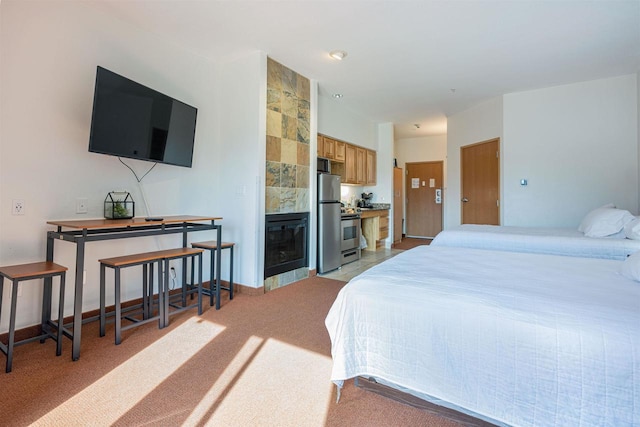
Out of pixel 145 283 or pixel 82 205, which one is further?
pixel 145 283

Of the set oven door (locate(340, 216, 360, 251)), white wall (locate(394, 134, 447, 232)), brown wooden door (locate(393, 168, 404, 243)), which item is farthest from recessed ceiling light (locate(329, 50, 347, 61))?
white wall (locate(394, 134, 447, 232))

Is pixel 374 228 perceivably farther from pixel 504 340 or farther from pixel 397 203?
pixel 504 340

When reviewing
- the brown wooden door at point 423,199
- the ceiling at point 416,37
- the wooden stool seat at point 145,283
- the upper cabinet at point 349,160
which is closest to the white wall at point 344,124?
the upper cabinet at point 349,160

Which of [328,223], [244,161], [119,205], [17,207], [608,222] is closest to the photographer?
[17,207]

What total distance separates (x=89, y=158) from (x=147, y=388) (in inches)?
76.2

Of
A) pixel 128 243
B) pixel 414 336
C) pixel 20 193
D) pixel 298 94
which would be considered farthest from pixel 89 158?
pixel 414 336

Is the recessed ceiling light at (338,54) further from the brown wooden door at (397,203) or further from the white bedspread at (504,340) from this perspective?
the brown wooden door at (397,203)

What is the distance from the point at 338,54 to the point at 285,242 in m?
2.24

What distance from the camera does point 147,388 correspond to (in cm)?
167

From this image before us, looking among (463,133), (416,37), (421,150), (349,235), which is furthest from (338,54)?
(421,150)

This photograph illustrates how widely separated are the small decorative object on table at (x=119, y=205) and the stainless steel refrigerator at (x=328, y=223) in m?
2.27

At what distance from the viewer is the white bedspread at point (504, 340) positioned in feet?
3.38

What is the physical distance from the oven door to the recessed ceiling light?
236cm

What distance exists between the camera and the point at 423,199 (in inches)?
319
